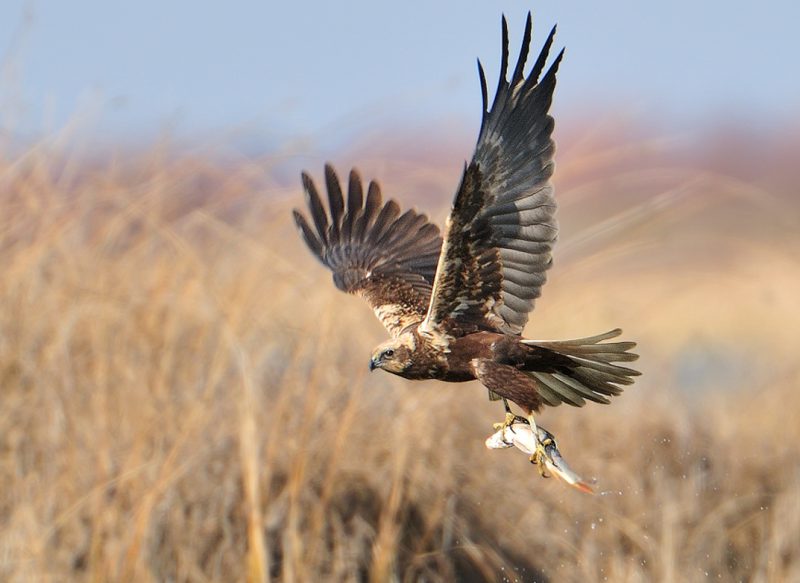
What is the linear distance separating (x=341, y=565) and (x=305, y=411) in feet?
2.21

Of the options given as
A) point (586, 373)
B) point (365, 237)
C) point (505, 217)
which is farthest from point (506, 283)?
point (365, 237)

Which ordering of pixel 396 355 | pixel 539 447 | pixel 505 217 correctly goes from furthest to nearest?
pixel 505 217, pixel 396 355, pixel 539 447

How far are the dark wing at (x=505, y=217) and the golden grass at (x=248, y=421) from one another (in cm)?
172

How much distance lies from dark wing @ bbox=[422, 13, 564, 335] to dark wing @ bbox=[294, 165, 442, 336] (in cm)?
87

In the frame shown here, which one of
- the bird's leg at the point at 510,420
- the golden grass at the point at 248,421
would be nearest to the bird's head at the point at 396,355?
the bird's leg at the point at 510,420

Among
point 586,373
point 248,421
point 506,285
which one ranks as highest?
point 506,285

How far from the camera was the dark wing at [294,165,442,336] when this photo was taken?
4.79m

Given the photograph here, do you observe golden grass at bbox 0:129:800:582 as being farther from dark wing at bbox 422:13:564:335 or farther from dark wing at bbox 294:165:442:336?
dark wing at bbox 422:13:564:335

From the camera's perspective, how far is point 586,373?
11.8ft

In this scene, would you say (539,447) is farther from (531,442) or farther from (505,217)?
(505,217)

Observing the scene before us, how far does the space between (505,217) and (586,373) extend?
494mm

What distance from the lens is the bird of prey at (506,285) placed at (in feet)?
11.4

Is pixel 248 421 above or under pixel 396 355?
under

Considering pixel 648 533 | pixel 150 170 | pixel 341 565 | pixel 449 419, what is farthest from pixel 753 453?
pixel 150 170
